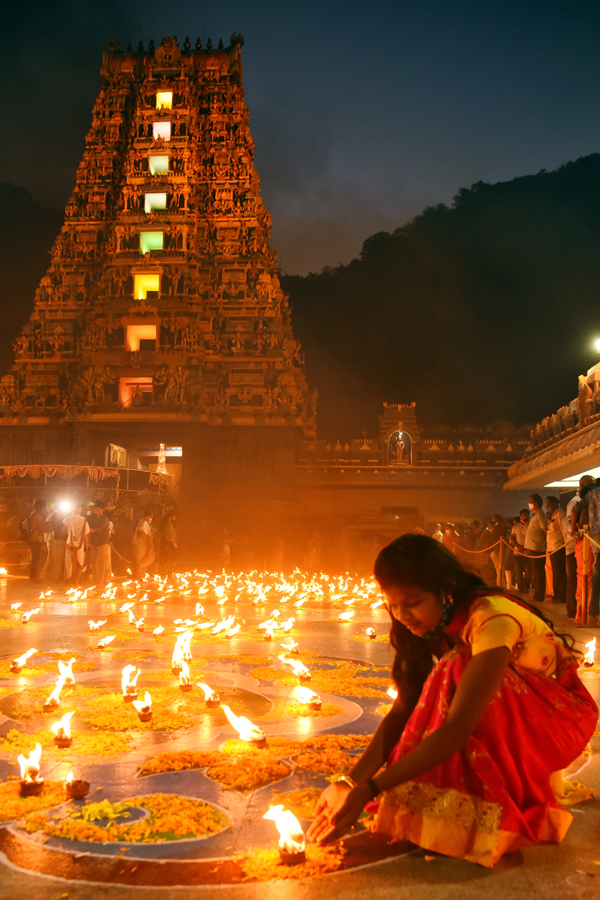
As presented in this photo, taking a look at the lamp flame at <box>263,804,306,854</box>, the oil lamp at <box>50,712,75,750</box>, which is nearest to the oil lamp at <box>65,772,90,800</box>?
the oil lamp at <box>50,712,75,750</box>

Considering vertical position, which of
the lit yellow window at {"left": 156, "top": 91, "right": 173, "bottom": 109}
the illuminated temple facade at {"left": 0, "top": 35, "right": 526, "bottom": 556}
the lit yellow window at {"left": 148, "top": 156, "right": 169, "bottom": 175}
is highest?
the lit yellow window at {"left": 156, "top": 91, "right": 173, "bottom": 109}

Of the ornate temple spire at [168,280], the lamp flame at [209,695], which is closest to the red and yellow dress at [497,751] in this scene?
the lamp flame at [209,695]

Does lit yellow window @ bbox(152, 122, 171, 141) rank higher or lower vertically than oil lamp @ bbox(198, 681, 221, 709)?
higher

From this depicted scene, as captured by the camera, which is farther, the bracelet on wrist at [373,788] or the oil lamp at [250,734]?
the oil lamp at [250,734]

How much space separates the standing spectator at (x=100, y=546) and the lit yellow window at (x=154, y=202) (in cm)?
2303

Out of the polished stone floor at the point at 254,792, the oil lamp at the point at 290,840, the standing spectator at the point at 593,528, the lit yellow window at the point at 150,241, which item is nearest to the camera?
the polished stone floor at the point at 254,792

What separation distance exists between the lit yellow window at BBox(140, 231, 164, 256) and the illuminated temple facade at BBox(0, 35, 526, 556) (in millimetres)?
117

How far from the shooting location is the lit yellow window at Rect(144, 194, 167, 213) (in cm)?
3466

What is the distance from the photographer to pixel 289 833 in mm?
2609

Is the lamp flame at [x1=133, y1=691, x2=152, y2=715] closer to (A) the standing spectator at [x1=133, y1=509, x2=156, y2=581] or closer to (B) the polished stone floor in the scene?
(B) the polished stone floor

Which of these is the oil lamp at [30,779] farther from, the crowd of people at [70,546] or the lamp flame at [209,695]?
the crowd of people at [70,546]

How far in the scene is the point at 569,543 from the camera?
10.6m

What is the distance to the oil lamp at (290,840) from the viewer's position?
2.56 m

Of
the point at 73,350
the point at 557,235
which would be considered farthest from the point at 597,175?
the point at 73,350
